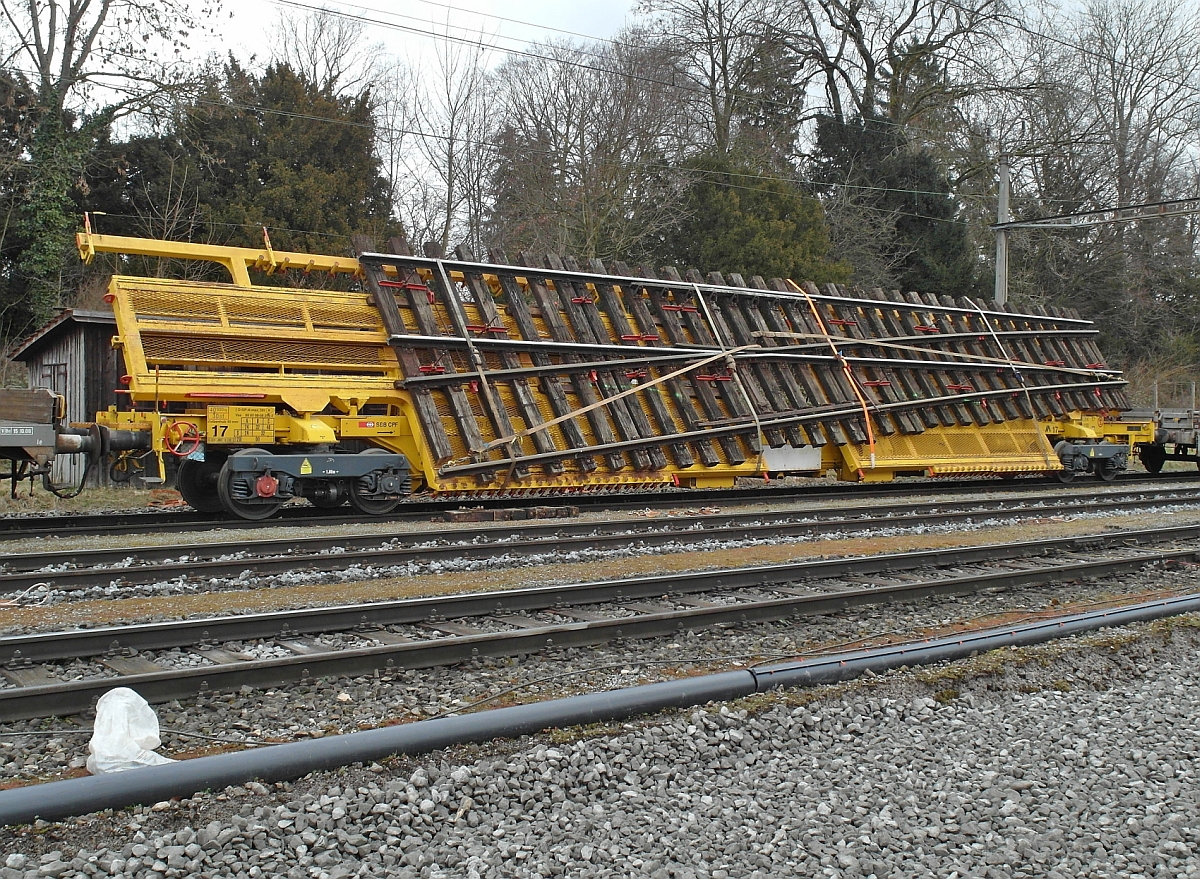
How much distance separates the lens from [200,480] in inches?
→ 491

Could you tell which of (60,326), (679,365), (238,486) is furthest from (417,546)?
(60,326)

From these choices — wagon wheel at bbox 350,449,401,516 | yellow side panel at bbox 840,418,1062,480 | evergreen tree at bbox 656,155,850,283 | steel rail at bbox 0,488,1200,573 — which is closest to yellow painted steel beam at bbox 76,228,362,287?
wagon wheel at bbox 350,449,401,516

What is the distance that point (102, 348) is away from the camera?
1778cm

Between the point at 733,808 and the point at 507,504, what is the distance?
35.2 ft

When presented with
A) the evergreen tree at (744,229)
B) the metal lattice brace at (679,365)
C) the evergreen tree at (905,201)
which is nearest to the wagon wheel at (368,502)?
the metal lattice brace at (679,365)

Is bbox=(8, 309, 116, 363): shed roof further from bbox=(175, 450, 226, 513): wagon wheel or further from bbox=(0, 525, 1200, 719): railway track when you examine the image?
bbox=(0, 525, 1200, 719): railway track

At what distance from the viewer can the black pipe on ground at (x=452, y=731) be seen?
3.55m

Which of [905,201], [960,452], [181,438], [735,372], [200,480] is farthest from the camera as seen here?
[905,201]

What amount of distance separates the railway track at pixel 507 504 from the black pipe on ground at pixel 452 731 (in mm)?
7486

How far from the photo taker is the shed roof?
1698cm

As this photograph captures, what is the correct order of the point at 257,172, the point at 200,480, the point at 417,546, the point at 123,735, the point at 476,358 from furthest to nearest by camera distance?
the point at 257,172 → the point at 476,358 → the point at 200,480 → the point at 417,546 → the point at 123,735

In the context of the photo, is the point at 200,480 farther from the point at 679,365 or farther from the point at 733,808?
the point at 733,808

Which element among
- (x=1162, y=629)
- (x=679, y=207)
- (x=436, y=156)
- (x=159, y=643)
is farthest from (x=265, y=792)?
(x=436, y=156)

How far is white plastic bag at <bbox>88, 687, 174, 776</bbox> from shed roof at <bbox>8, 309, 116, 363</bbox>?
511 inches
